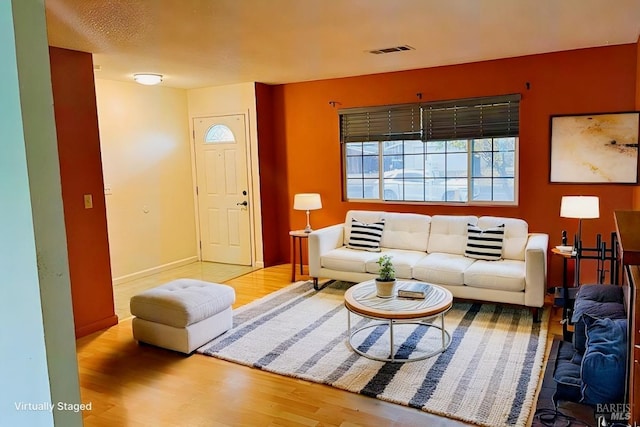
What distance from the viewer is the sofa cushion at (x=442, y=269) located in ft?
14.0

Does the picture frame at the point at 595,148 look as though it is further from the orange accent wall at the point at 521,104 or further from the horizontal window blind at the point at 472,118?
the horizontal window blind at the point at 472,118

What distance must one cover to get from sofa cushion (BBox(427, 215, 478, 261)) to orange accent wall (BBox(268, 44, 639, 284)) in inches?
13.6

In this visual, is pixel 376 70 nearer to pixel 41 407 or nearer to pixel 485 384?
pixel 485 384

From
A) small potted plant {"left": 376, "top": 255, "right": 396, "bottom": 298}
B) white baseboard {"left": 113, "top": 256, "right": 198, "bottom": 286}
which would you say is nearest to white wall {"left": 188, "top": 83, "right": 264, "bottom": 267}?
white baseboard {"left": 113, "top": 256, "right": 198, "bottom": 286}

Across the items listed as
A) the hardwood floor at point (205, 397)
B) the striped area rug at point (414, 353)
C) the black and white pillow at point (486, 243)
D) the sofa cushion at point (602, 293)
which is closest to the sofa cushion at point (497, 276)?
the black and white pillow at point (486, 243)

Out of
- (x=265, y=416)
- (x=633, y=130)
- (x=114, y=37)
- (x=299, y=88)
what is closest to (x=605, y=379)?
(x=265, y=416)

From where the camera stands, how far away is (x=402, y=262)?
4.59 meters

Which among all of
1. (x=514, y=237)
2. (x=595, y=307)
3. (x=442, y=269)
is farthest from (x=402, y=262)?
(x=595, y=307)

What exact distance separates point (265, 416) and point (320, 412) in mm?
316

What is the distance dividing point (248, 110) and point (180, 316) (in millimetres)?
3329

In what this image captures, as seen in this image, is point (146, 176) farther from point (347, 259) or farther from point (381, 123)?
point (381, 123)

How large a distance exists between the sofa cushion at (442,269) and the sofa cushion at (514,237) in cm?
37

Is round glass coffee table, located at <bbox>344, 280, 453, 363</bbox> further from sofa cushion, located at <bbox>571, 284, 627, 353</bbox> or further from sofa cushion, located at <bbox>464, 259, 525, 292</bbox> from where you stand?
sofa cushion, located at <bbox>571, 284, 627, 353</bbox>

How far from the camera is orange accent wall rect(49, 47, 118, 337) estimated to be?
3.90 meters
